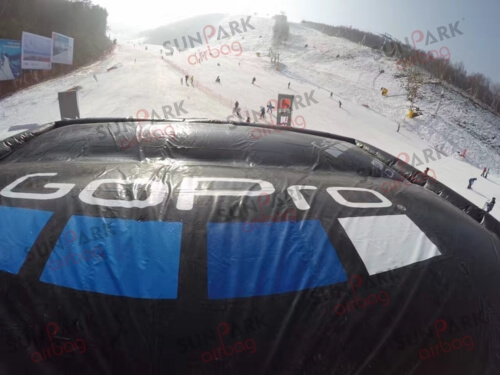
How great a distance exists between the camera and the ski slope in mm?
16484

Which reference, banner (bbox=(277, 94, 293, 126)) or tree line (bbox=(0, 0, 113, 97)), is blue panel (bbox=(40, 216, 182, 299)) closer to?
banner (bbox=(277, 94, 293, 126))

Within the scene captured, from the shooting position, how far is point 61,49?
75.3 ft

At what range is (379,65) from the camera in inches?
1590

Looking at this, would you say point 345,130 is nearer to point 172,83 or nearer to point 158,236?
point 172,83

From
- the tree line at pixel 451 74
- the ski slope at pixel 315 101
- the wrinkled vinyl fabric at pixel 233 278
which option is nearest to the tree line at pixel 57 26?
the ski slope at pixel 315 101

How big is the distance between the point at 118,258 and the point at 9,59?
74.3ft

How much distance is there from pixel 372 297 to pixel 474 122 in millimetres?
38864

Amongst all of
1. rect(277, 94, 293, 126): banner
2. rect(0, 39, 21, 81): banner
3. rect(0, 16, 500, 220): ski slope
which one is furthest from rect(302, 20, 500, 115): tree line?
rect(0, 39, 21, 81): banner

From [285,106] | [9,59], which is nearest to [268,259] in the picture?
[285,106]

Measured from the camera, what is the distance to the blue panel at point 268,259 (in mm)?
1796

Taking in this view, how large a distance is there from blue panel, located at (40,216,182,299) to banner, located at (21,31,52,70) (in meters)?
22.6

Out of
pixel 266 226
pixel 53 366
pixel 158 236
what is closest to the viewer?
pixel 53 366

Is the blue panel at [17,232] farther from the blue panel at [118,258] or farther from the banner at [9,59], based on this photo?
the banner at [9,59]

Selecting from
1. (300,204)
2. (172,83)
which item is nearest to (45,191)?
(300,204)
